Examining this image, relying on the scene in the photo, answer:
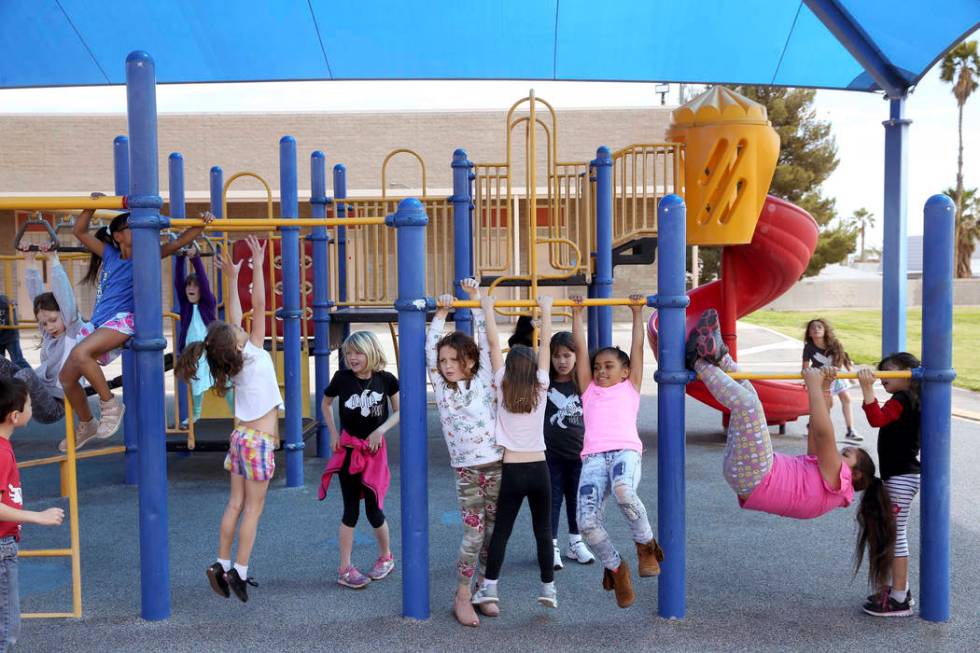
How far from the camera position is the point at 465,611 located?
4.36m

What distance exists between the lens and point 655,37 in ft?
30.4

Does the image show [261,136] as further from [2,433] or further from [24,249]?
[2,433]

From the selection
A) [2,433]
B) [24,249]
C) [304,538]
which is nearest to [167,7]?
[24,249]

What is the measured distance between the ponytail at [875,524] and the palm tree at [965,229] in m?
46.1

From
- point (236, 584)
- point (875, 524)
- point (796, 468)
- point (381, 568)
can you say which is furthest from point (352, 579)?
point (875, 524)

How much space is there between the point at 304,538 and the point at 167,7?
17.8ft

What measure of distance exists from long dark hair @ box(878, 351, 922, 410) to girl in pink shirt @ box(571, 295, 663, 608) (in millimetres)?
1286

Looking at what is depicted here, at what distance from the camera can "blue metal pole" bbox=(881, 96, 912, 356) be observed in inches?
339

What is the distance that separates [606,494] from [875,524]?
1297 mm

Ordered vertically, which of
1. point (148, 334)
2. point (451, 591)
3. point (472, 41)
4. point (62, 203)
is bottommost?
point (451, 591)

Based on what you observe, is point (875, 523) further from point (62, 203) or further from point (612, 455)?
point (62, 203)

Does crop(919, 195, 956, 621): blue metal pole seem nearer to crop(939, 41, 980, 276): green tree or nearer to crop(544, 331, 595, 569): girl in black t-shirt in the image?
crop(544, 331, 595, 569): girl in black t-shirt

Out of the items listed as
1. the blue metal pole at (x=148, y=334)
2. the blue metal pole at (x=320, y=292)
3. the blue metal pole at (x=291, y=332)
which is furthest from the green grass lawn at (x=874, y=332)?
the blue metal pole at (x=148, y=334)

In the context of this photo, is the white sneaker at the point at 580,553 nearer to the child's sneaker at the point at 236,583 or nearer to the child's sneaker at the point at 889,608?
the child's sneaker at the point at 889,608
